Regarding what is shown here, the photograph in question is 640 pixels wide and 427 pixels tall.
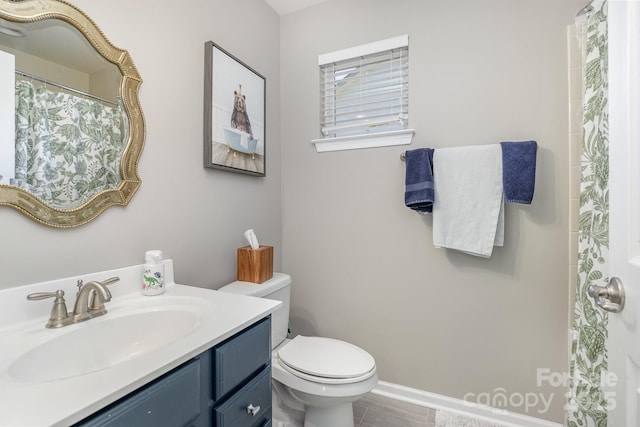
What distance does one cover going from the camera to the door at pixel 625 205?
62 cm

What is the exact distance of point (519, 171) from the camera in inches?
53.5

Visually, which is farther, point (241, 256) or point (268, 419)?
point (241, 256)

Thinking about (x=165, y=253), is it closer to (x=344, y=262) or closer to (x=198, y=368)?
(x=198, y=368)

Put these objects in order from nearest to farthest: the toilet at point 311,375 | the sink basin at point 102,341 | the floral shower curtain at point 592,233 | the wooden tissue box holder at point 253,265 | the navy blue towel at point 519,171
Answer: the sink basin at point 102,341 < the floral shower curtain at point 592,233 < the toilet at point 311,375 < the navy blue towel at point 519,171 < the wooden tissue box holder at point 253,265

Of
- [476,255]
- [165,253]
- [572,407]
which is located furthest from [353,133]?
[572,407]

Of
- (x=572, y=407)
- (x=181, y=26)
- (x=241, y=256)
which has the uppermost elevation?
(x=181, y=26)

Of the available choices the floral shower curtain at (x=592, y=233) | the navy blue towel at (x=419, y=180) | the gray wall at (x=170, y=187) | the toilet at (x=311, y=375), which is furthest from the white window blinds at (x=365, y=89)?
the toilet at (x=311, y=375)

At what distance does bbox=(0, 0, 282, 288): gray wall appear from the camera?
932mm

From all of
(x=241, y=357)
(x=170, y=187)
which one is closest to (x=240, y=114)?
(x=170, y=187)

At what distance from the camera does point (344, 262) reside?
1.86 meters

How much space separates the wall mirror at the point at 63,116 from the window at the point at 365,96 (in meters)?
1.08

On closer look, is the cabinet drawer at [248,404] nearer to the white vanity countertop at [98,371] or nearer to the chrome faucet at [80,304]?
the white vanity countertop at [98,371]

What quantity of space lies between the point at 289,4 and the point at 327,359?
209 centimetres

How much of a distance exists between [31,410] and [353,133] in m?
1.76
